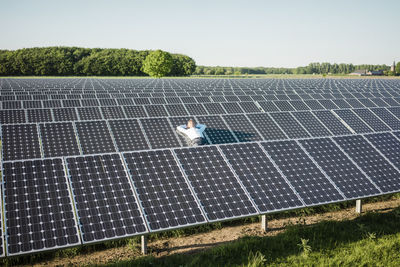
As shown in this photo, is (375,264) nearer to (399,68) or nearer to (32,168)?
(32,168)

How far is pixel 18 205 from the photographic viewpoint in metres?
7.75

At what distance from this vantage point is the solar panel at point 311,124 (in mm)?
20406

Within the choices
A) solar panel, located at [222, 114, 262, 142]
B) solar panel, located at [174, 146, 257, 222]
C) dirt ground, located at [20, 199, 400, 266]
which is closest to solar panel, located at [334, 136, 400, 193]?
Answer: dirt ground, located at [20, 199, 400, 266]

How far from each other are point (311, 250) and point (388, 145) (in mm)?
7167

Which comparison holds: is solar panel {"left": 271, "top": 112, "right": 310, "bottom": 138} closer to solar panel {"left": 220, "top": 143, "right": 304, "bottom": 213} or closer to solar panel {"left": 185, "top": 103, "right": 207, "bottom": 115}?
solar panel {"left": 185, "top": 103, "right": 207, "bottom": 115}

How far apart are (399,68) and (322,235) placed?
225 metres

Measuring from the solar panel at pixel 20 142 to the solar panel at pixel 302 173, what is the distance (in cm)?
1082

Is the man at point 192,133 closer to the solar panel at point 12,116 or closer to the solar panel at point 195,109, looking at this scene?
the solar panel at point 195,109

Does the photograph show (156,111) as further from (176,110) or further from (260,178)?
(260,178)

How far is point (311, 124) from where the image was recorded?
21.1 metres

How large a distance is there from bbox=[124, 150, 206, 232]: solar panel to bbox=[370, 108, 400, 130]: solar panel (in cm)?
1920

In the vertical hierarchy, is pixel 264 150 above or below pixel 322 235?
above

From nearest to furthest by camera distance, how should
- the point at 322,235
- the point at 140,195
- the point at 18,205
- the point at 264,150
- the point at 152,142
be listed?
the point at 18,205
the point at 140,195
the point at 322,235
the point at 264,150
the point at 152,142

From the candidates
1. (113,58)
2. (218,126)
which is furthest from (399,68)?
(218,126)
